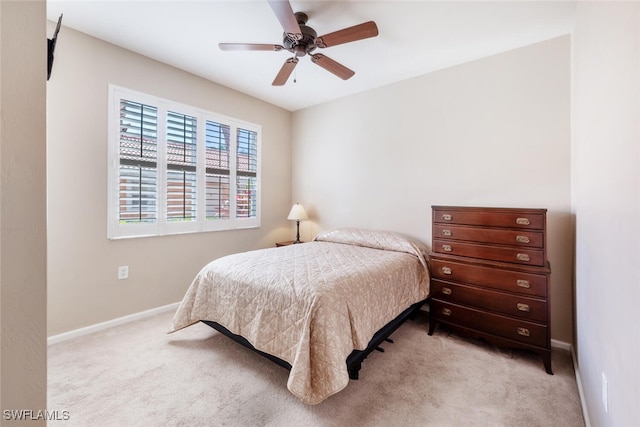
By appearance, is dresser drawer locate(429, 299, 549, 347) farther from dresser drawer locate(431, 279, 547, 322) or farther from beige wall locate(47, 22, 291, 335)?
beige wall locate(47, 22, 291, 335)

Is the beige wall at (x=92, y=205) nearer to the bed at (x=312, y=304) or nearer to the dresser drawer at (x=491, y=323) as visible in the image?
the bed at (x=312, y=304)

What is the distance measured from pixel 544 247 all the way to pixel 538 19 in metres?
1.82

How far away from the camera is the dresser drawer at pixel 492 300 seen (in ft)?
6.73

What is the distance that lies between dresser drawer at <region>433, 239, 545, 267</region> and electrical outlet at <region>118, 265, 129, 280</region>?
310 centimetres

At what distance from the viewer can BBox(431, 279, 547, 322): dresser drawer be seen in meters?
2.05

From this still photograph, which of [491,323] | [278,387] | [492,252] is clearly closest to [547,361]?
[491,323]

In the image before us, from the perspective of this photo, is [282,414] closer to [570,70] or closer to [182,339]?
[182,339]

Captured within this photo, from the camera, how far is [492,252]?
2.26 meters

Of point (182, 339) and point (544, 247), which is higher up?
point (544, 247)

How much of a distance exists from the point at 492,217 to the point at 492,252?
295 millimetres

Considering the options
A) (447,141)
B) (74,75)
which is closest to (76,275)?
(74,75)

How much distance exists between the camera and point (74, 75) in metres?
2.40

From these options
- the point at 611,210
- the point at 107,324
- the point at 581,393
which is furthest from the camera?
the point at 107,324

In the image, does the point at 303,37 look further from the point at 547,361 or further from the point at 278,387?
the point at 547,361
